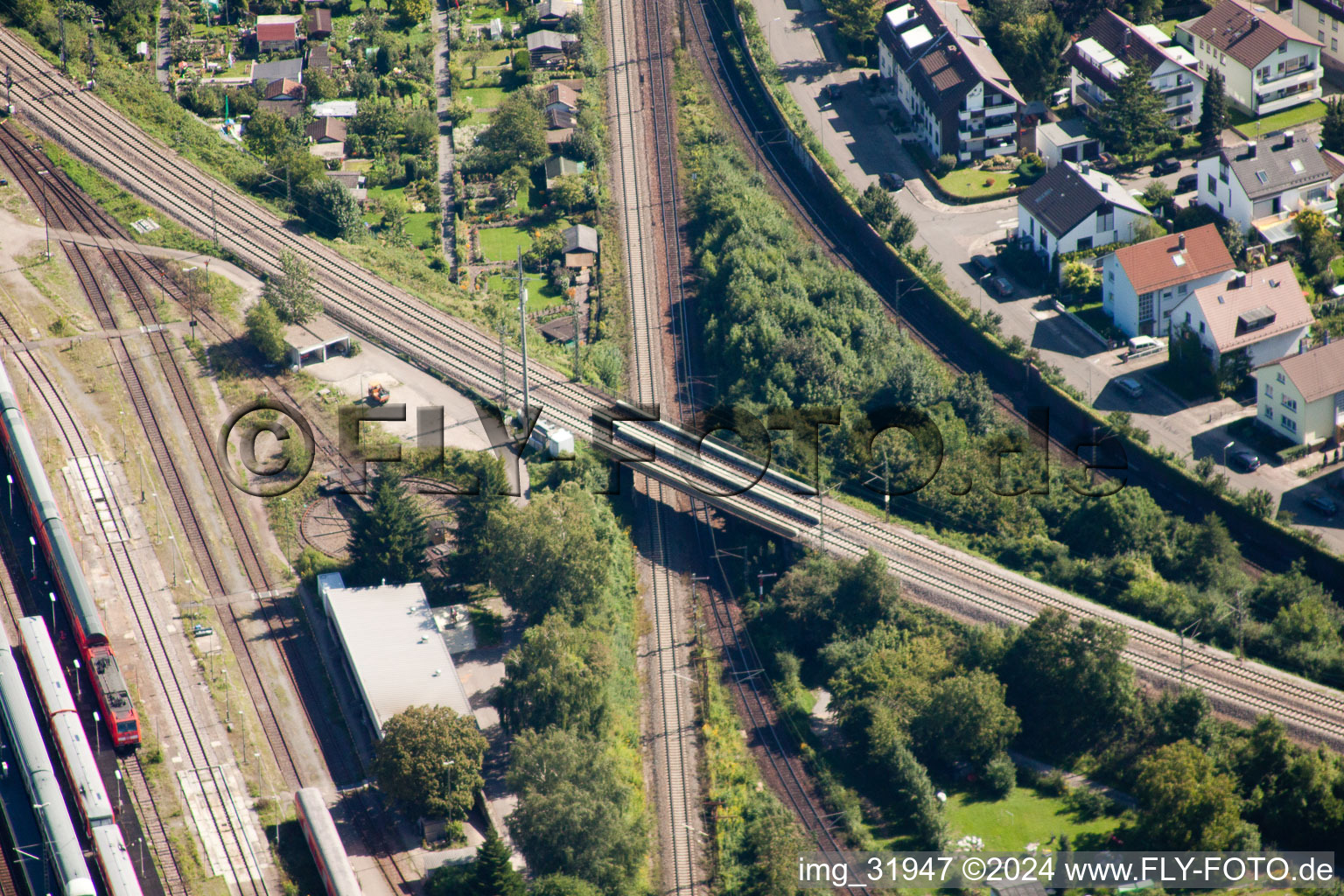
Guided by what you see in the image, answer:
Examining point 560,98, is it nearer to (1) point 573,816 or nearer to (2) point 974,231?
(2) point 974,231

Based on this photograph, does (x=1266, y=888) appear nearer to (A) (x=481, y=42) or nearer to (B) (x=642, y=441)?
(B) (x=642, y=441)

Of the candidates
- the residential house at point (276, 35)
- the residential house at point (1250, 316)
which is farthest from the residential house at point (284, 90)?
the residential house at point (1250, 316)

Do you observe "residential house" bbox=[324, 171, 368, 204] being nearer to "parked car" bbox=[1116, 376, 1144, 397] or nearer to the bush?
"parked car" bbox=[1116, 376, 1144, 397]

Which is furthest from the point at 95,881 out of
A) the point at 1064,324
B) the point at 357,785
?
the point at 1064,324

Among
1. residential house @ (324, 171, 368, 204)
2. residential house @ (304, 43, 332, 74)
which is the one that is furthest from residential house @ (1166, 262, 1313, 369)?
residential house @ (304, 43, 332, 74)

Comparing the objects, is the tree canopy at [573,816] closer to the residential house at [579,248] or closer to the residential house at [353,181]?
the residential house at [579,248]

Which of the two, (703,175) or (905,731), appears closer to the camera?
(905,731)
